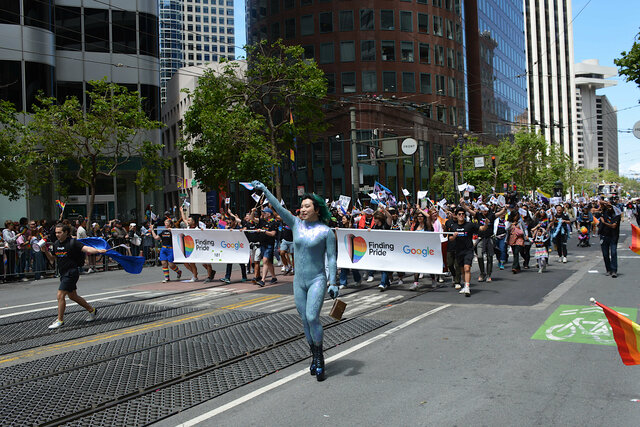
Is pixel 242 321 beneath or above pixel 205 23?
beneath

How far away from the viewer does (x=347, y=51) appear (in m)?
50.1

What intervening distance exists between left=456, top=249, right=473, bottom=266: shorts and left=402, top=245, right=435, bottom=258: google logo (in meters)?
0.60

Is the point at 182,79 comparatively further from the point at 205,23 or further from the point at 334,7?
the point at 205,23

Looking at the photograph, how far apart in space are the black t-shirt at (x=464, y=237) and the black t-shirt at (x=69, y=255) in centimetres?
736

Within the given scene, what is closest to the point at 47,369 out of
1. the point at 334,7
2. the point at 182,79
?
the point at 334,7

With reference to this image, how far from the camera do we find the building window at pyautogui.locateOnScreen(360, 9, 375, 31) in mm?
50531

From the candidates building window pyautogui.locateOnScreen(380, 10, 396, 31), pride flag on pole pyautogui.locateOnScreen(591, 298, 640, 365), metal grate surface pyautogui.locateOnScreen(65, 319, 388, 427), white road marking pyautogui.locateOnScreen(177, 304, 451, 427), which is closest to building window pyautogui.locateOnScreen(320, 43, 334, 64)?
building window pyautogui.locateOnScreen(380, 10, 396, 31)

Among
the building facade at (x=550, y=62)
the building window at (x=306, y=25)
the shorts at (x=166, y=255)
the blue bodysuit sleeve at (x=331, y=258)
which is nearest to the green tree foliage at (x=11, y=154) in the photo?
the shorts at (x=166, y=255)

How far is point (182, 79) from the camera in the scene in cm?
6494

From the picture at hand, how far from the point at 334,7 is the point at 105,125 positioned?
107 ft

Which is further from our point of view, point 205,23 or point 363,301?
point 205,23

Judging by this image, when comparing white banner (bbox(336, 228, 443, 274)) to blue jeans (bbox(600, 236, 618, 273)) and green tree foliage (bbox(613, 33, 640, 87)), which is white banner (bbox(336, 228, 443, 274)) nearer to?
blue jeans (bbox(600, 236, 618, 273))

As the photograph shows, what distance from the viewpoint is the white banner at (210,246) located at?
14.9m

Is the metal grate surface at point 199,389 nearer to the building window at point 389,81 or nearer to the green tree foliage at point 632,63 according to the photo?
the green tree foliage at point 632,63
